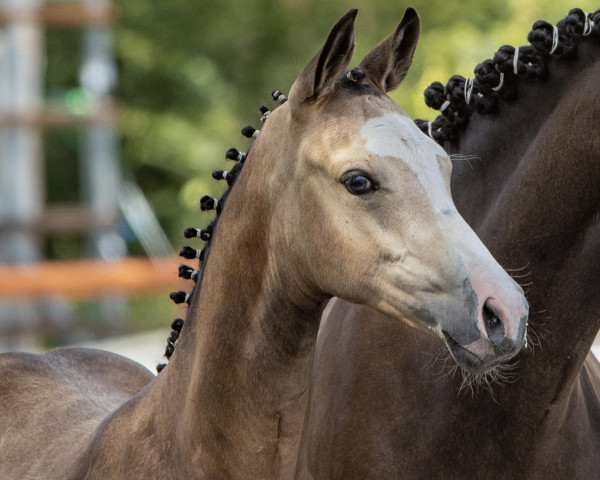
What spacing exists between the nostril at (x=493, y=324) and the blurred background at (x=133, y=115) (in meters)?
7.30

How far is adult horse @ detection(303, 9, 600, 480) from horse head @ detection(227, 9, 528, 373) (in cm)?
53

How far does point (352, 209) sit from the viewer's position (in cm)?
269

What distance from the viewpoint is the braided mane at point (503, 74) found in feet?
10.6

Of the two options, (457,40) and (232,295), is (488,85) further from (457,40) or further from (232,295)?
(457,40)

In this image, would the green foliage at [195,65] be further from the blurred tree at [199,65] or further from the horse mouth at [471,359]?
the horse mouth at [471,359]

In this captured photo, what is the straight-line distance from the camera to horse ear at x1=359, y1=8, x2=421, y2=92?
117 inches

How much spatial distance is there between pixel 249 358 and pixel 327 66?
2.66 ft

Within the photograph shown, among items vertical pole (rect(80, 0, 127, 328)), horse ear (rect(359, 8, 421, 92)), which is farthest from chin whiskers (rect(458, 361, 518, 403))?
vertical pole (rect(80, 0, 127, 328))

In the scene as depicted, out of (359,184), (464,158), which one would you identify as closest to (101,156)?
(464,158)

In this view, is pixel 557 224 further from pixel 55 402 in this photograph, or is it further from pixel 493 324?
pixel 55 402

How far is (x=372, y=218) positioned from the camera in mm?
2668

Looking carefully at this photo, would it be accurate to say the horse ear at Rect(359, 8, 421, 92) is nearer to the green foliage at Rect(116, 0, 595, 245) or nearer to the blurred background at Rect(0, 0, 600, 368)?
the blurred background at Rect(0, 0, 600, 368)

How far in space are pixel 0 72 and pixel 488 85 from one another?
11.7 meters

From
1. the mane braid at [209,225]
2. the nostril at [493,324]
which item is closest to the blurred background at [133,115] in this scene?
the mane braid at [209,225]
